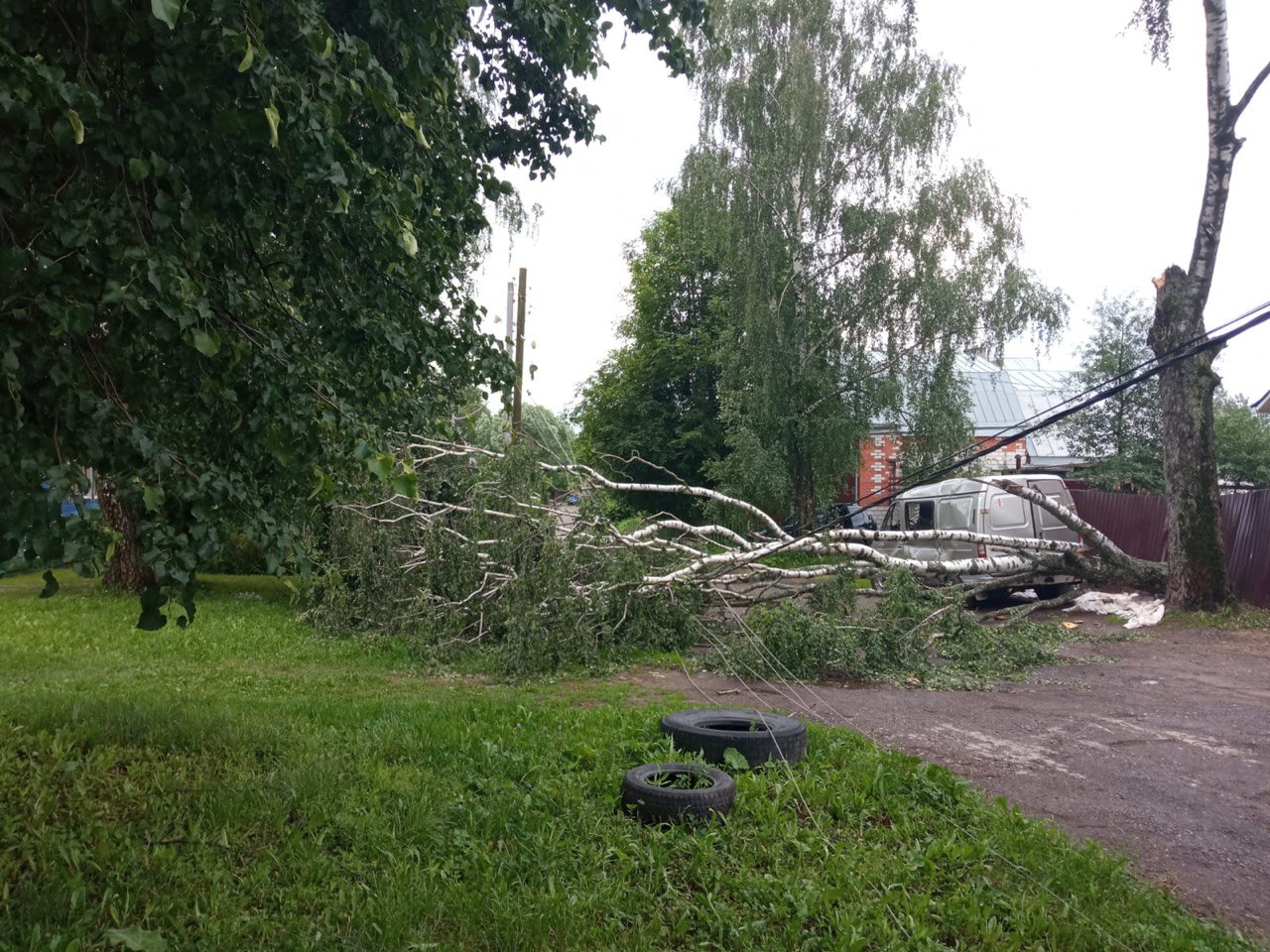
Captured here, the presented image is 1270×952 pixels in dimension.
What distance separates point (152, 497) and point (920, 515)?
13492 millimetres

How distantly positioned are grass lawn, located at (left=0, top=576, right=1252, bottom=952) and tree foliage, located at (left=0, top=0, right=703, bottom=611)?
1.33 meters

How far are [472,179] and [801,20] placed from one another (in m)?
19.9

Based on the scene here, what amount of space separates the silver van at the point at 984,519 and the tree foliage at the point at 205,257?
10098 mm

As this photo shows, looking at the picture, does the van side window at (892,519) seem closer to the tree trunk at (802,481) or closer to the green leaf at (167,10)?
the tree trunk at (802,481)

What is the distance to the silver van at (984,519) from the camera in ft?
43.7

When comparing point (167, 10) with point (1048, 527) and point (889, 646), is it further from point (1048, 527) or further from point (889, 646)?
point (1048, 527)

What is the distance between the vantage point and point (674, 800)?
4.21 meters

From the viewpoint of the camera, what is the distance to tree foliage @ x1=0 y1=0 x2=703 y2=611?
2.74 metres

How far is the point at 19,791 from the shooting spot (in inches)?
165

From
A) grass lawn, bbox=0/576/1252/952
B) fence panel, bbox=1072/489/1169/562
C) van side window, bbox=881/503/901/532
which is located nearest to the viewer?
grass lawn, bbox=0/576/1252/952

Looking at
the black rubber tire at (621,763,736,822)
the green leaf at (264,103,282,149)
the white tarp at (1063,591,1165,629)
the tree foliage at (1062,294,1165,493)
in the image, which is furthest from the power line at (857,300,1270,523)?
the tree foliage at (1062,294,1165,493)

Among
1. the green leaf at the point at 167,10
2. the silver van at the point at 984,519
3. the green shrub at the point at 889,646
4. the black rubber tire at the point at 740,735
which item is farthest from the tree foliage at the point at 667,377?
the green leaf at the point at 167,10

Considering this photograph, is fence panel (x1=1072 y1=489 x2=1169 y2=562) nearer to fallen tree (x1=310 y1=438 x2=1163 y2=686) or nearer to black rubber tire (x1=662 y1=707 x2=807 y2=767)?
fallen tree (x1=310 y1=438 x2=1163 y2=686)

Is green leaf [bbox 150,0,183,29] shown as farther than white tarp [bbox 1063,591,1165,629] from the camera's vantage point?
No
